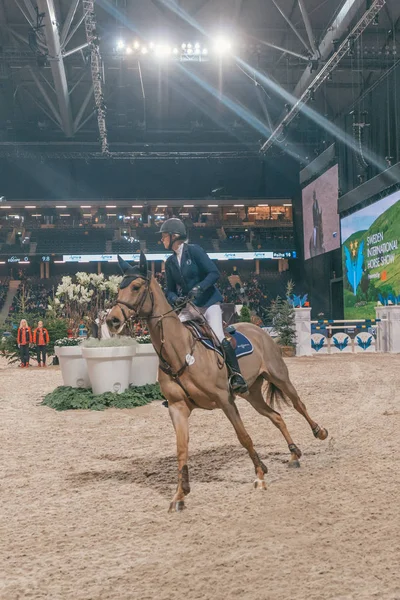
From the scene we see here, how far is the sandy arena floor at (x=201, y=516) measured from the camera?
3133 mm

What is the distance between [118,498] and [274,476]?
1439 mm

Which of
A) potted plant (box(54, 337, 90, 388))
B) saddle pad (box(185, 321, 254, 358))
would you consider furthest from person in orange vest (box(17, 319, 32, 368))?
saddle pad (box(185, 321, 254, 358))

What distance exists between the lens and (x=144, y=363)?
10.9m

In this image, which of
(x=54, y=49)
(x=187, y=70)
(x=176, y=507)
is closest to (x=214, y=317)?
(x=176, y=507)

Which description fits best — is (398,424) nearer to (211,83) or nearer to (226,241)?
(211,83)

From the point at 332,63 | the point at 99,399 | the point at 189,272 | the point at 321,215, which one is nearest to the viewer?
the point at 189,272

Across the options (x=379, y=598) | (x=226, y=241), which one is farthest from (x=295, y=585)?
Answer: (x=226, y=241)

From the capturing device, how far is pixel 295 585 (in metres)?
3.05

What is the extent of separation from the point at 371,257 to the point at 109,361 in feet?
60.6

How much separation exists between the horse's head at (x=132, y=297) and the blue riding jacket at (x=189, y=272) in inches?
22.6

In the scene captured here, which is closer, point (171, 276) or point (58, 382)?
point (171, 276)

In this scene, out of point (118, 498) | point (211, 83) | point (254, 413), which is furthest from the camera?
point (211, 83)

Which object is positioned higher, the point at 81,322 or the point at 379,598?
the point at 81,322

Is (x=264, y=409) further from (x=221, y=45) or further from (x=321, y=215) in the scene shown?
(x=321, y=215)
